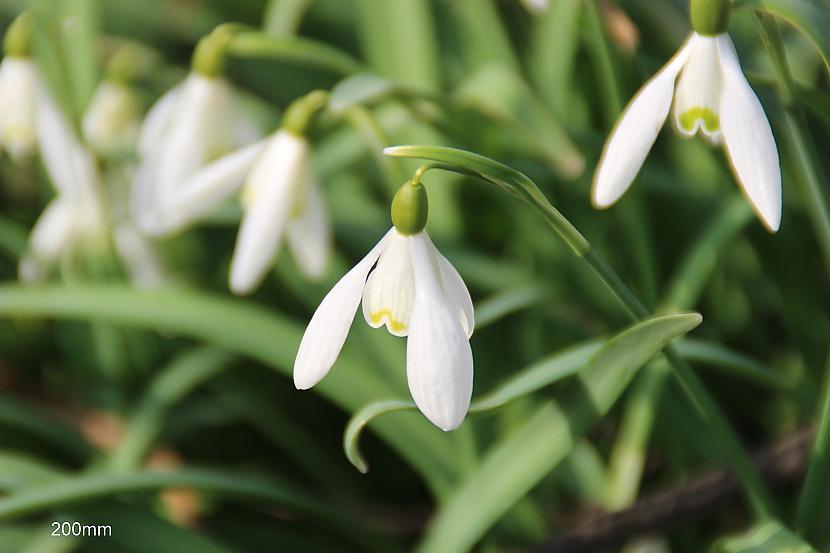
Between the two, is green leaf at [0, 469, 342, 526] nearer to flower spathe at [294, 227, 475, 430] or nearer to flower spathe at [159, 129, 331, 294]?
flower spathe at [159, 129, 331, 294]

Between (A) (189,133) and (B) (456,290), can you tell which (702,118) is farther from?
(A) (189,133)

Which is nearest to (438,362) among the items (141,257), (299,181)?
(299,181)

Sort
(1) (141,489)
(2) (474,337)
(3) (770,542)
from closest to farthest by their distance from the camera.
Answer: (3) (770,542) < (1) (141,489) < (2) (474,337)

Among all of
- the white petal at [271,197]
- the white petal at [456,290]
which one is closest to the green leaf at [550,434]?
the white petal at [456,290]

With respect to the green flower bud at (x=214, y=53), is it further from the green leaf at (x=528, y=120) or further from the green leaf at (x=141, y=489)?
the green leaf at (x=141, y=489)

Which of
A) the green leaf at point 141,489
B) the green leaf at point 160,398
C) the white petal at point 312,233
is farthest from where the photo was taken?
the green leaf at point 160,398

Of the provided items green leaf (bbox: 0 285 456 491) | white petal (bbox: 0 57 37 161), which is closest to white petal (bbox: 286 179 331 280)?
green leaf (bbox: 0 285 456 491)

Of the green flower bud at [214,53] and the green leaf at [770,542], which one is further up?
the green flower bud at [214,53]

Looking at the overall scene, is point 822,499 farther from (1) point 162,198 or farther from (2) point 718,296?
(1) point 162,198
